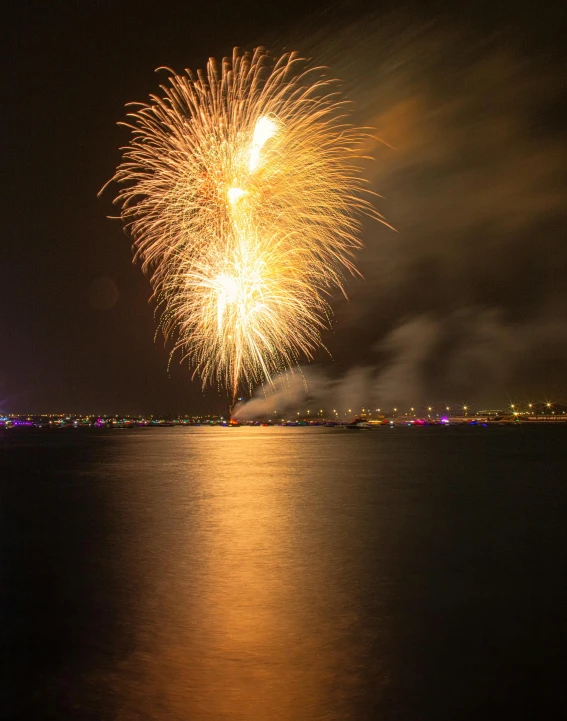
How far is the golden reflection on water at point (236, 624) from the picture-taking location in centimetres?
494

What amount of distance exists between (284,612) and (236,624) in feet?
2.16

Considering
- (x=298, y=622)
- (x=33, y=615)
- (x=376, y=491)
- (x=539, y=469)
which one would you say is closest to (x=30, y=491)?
(x=376, y=491)

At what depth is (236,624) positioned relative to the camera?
7.00 m

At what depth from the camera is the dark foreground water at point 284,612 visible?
5.00 m

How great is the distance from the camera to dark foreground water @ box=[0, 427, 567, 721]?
500 cm

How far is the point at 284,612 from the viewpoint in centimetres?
743

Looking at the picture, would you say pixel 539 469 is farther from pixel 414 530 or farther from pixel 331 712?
pixel 331 712

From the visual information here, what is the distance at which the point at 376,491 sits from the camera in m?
21.2

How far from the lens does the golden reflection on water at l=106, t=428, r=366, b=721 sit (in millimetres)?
4938

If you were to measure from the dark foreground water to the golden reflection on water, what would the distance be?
0.08 feet

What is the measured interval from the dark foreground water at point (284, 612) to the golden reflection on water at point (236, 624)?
24mm

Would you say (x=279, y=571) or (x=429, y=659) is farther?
(x=279, y=571)

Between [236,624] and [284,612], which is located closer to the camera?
[236,624]

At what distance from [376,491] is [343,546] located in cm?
977
